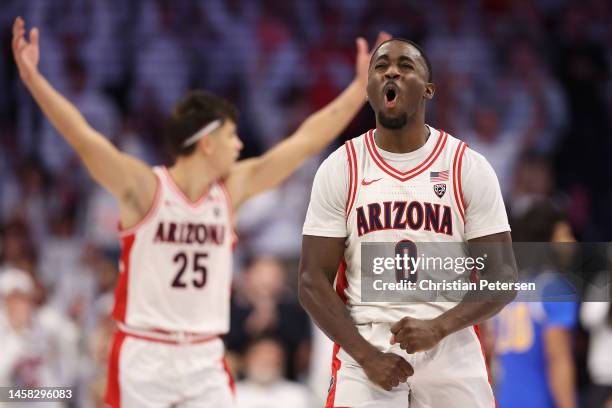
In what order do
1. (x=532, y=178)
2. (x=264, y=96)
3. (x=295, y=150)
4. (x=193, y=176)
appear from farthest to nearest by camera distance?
(x=264, y=96)
(x=532, y=178)
(x=295, y=150)
(x=193, y=176)

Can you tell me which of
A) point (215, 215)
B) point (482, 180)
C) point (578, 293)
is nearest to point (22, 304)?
point (215, 215)

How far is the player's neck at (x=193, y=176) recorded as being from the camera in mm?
5656

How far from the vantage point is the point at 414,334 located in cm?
377

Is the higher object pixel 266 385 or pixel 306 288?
pixel 306 288

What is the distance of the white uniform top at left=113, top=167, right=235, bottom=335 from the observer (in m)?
5.38

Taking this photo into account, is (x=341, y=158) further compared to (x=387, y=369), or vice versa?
(x=341, y=158)

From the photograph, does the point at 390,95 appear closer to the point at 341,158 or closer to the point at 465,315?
the point at 341,158

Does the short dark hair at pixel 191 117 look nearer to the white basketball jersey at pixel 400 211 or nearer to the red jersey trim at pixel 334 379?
the white basketball jersey at pixel 400 211

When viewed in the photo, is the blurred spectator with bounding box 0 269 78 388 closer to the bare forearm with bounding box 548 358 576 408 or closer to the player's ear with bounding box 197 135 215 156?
the player's ear with bounding box 197 135 215 156

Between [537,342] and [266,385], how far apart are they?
2.48m

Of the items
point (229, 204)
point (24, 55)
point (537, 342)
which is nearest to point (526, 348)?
point (537, 342)

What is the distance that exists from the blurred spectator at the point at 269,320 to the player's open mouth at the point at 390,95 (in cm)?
435

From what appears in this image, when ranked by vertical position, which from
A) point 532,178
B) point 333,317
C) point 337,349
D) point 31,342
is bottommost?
point 337,349

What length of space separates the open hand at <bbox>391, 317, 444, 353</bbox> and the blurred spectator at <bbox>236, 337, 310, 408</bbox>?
419 centimetres
